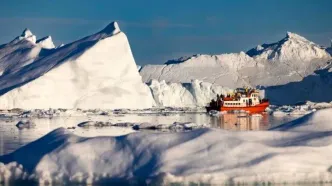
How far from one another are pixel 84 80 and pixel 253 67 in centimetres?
3215

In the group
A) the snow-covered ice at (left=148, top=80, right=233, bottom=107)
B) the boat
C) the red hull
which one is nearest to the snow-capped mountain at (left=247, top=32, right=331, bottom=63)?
the snow-covered ice at (left=148, top=80, right=233, bottom=107)

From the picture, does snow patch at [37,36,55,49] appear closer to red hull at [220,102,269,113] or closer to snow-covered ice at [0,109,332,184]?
red hull at [220,102,269,113]

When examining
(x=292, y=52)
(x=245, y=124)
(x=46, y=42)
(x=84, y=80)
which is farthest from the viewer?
(x=292, y=52)

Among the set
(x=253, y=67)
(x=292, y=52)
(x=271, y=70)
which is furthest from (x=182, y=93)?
(x=292, y=52)

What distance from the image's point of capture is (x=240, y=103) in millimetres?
51406

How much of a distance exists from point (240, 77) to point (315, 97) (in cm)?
1078

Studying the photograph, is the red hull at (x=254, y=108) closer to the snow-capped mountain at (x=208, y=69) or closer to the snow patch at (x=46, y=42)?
the snow-capped mountain at (x=208, y=69)

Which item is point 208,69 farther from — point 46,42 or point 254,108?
point 254,108

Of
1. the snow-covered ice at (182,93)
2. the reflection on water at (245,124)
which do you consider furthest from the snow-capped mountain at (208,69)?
the reflection on water at (245,124)

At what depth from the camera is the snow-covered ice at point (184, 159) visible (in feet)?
38.2

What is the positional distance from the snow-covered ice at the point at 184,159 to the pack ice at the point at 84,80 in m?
38.7

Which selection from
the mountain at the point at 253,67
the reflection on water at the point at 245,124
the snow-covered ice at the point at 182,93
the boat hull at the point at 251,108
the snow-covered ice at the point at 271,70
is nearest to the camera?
the reflection on water at the point at 245,124

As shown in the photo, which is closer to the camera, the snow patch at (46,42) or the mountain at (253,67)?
the snow patch at (46,42)

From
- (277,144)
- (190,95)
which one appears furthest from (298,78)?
(277,144)
